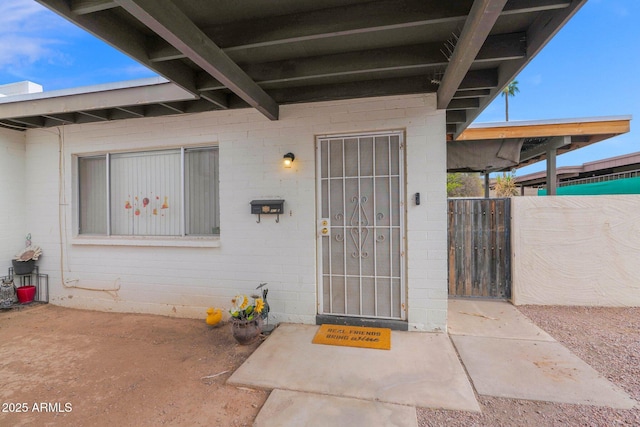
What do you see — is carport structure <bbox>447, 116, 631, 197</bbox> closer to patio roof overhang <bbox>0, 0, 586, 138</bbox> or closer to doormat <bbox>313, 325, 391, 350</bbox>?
patio roof overhang <bbox>0, 0, 586, 138</bbox>

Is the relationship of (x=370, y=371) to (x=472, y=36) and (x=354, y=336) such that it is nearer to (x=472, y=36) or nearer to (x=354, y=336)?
(x=354, y=336)

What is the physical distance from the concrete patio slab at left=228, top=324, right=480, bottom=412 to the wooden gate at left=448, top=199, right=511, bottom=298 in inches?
59.1

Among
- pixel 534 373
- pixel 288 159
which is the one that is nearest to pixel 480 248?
pixel 534 373

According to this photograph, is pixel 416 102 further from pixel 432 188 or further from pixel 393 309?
pixel 393 309

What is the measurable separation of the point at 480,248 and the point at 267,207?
3.15m

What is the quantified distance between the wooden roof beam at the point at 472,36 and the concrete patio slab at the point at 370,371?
2467 millimetres

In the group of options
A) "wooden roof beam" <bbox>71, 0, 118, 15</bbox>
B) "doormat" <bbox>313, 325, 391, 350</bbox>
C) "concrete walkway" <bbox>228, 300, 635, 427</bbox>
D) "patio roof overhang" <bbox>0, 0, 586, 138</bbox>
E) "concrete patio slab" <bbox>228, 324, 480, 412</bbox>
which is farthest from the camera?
"doormat" <bbox>313, 325, 391, 350</bbox>

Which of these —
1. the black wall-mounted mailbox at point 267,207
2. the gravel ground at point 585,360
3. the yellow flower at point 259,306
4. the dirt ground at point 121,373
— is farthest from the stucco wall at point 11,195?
the gravel ground at point 585,360

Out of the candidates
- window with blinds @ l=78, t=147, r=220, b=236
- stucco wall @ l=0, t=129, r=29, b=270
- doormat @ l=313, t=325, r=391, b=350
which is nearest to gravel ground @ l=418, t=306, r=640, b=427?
doormat @ l=313, t=325, r=391, b=350

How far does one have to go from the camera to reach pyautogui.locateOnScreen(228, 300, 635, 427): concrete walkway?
77.3 inches

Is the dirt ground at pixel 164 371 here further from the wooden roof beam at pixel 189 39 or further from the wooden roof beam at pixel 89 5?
the wooden roof beam at pixel 89 5

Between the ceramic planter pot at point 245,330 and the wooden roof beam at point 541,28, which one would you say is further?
the ceramic planter pot at point 245,330

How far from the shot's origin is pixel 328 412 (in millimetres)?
1938

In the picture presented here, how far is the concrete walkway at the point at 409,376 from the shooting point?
196 centimetres
